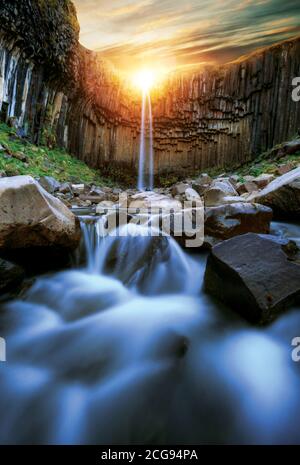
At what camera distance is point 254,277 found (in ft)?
5.77

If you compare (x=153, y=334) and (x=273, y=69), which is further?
(x=273, y=69)

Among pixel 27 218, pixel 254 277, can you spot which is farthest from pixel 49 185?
pixel 254 277

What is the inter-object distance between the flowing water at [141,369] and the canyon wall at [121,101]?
9747 mm

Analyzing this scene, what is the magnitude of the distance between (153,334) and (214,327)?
42 centimetres

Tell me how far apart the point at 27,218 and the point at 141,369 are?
1529 millimetres

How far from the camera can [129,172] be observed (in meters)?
16.3

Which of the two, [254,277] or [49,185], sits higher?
[49,185]

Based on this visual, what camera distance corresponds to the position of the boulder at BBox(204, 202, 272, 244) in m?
2.80

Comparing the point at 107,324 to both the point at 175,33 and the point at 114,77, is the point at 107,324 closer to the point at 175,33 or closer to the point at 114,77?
the point at 114,77

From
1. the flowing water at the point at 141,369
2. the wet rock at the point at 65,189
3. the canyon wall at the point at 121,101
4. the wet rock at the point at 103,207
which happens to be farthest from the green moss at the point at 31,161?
the flowing water at the point at 141,369

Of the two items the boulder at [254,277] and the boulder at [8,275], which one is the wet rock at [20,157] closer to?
the boulder at [8,275]

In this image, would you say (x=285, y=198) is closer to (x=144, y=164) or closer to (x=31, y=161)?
(x=31, y=161)
